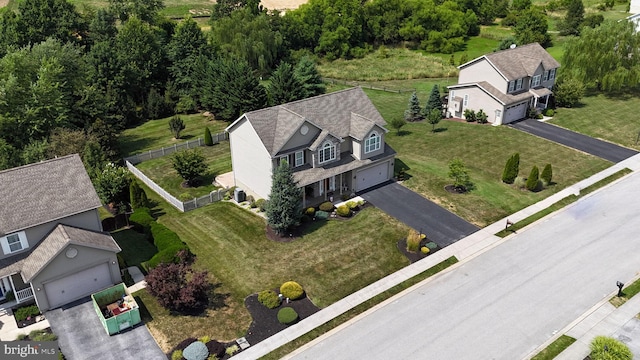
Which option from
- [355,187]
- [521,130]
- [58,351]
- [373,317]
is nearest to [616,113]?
[521,130]

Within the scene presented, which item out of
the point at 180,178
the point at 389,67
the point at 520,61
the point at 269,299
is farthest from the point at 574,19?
the point at 269,299

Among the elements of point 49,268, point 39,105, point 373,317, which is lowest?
point 373,317

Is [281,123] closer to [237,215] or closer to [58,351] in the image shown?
[237,215]

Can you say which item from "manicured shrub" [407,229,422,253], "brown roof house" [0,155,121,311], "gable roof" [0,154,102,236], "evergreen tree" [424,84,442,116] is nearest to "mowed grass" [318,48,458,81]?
"evergreen tree" [424,84,442,116]

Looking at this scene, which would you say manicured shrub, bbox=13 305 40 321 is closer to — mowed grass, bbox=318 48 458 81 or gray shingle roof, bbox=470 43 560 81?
gray shingle roof, bbox=470 43 560 81

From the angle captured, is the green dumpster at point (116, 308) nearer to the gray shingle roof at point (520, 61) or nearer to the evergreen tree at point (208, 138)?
the evergreen tree at point (208, 138)

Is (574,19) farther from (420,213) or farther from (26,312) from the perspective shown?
(26,312)

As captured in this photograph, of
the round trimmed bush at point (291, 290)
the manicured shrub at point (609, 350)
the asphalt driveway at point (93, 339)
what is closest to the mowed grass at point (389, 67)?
the round trimmed bush at point (291, 290)
